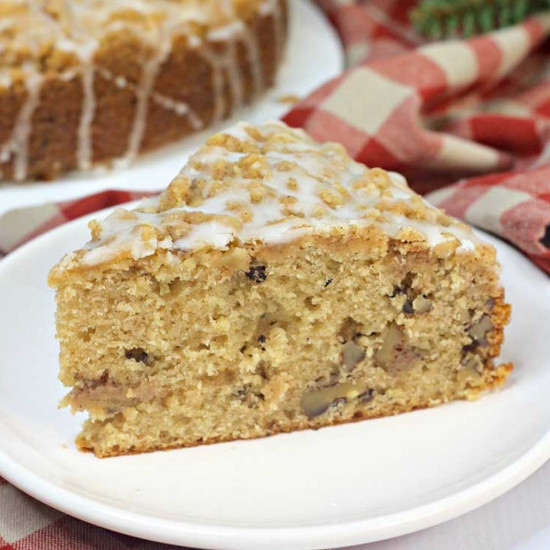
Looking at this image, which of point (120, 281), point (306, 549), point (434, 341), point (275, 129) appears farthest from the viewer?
point (275, 129)

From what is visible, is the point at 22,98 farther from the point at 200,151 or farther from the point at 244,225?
the point at 244,225

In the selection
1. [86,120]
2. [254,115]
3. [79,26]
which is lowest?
[254,115]

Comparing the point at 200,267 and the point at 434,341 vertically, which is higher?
the point at 200,267

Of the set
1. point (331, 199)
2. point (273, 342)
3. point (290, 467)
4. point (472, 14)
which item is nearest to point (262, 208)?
point (331, 199)

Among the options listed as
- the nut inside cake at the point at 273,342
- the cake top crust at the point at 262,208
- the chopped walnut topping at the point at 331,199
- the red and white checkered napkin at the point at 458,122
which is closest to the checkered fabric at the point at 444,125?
the red and white checkered napkin at the point at 458,122

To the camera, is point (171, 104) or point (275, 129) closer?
point (275, 129)

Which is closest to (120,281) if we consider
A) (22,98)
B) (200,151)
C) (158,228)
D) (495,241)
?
(158,228)

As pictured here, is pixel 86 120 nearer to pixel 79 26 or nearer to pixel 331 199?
pixel 79 26
